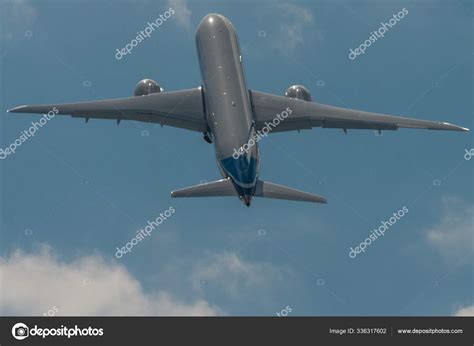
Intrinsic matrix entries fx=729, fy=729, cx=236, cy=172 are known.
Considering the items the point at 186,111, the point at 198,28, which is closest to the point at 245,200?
the point at 186,111

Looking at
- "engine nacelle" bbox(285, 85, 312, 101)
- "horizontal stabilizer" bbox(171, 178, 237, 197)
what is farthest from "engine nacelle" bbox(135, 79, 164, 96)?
"horizontal stabilizer" bbox(171, 178, 237, 197)

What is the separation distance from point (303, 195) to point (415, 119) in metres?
17.6

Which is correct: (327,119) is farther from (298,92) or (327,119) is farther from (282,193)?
(282,193)

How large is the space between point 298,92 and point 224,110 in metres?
14.0

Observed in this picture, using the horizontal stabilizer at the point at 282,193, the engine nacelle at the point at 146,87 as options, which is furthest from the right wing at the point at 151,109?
the horizontal stabilizer at the point at 282,193

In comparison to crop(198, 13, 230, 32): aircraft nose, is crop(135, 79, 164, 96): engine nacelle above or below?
below

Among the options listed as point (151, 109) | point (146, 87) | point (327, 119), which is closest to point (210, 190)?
point (151, 109)

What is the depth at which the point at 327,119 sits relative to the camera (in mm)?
68375

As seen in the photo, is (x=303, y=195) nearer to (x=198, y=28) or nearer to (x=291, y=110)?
(x=291, y=110)

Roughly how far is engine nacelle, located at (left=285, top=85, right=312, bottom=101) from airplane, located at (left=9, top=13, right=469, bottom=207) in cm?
146

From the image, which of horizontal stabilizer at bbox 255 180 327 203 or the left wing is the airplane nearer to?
the left wing

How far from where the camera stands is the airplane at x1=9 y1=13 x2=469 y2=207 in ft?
206

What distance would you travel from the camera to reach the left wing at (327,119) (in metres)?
67.9

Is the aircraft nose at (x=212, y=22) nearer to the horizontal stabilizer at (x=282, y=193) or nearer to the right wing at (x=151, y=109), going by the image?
the right wing at (x=151, y=109)
